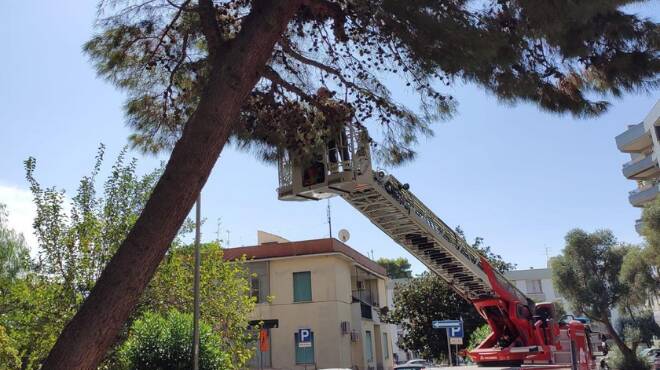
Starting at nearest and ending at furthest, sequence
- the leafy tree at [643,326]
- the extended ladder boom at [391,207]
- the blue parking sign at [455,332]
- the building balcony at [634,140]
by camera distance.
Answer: the extended ladder boom at [391,207] < the blue parking sign at [455,332] < the building balcony at [634,140] < the leafy tree at [643,326]

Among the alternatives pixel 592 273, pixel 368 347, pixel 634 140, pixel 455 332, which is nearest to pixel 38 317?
pixel 455 332

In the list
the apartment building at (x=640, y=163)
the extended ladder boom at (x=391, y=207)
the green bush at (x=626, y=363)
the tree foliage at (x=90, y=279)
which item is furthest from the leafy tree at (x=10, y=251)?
the apartment building at (x=640, y=163)

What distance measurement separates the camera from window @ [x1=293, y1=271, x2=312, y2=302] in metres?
26.4

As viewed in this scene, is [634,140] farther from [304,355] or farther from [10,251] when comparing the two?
[10,251]

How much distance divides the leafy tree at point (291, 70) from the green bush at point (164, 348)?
4.69m

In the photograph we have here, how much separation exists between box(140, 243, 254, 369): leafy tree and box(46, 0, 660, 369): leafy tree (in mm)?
6276

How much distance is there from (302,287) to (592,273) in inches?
661

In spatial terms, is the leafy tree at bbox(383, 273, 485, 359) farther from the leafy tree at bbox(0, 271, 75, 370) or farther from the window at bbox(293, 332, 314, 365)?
the leafy tree at bbox(0, 271, 75, 370)

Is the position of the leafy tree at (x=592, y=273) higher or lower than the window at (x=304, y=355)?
higher

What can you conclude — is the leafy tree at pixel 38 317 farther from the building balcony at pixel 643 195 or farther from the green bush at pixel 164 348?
the building balcony at pixel 643 195

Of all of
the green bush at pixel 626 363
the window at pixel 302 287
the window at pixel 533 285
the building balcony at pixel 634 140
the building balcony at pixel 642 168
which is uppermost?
the building balcony at pixel 634 140

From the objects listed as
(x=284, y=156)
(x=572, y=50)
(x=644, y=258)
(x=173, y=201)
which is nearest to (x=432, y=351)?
(x=644, y=258)

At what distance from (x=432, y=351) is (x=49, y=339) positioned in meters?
22.4

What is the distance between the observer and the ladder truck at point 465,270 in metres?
11.9
